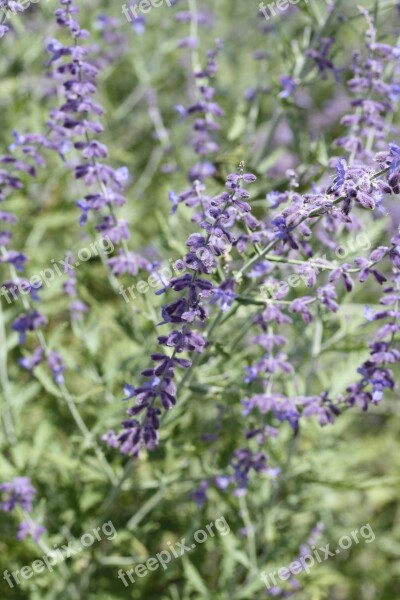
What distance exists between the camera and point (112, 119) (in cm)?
599

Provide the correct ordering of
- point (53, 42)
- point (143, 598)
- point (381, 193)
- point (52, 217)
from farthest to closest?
1. point (52, 217)
2. point (143, 598)
3. point (53, 42)
4. point (381, 193)

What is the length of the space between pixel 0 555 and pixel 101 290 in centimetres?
205

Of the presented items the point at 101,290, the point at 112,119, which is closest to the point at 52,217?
the point at 101,290

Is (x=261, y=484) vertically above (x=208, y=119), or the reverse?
(x=208, y=119)

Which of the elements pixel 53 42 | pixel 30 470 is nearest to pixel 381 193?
pixel 53 42

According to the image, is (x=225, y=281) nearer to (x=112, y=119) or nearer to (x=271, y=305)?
(x=271, y=305)

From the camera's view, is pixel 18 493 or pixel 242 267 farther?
pixel 18 493

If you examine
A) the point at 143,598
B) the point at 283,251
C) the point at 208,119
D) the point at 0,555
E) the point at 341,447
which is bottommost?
the point at 143,598

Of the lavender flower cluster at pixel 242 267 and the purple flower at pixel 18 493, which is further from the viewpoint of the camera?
the purple flower at pixel 18 493

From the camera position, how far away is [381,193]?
2.33 m

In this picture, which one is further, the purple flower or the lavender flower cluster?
the purple flower

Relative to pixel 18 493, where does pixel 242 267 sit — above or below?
above

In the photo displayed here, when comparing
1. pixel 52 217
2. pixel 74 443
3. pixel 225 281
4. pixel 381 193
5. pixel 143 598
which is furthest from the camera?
pixel 52 217

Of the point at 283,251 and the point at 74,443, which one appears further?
the point at 74,443
